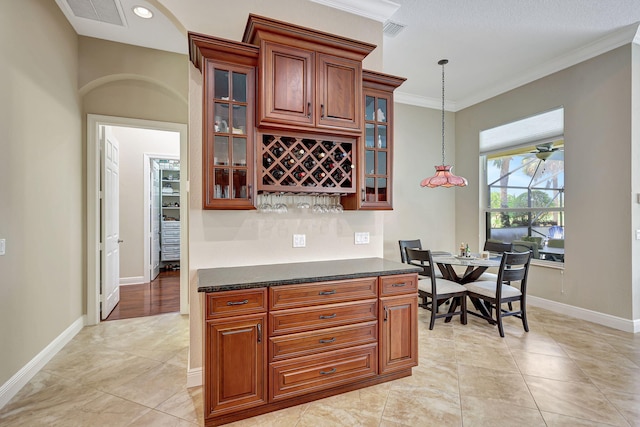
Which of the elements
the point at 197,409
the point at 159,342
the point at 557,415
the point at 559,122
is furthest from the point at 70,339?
the point at 559,122

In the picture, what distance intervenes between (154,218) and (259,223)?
15.7 ft

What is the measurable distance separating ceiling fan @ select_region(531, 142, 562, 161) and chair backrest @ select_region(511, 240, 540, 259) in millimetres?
1258

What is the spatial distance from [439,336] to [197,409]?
8.10ft

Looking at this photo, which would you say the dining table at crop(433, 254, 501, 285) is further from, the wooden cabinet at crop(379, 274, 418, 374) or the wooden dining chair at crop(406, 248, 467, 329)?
the wooden cabinet at crop(379, 274, 418, 374)

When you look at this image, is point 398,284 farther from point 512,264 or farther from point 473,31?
point 473,31

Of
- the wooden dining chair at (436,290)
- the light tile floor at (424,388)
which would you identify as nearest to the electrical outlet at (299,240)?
the light tile floor at (424,388)

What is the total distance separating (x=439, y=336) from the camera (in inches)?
134

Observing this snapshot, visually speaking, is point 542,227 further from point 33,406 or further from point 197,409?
point 33,406

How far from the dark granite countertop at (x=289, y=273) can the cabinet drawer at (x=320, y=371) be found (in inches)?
21.4

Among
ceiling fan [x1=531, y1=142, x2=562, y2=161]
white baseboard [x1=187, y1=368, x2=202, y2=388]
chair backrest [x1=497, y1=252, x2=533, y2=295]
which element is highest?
ceiling fan [x1=531, y1=142, x2=562, y2=161]

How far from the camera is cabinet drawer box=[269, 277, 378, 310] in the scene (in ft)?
6.86

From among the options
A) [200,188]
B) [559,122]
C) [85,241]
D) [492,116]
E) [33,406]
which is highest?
[492,116]

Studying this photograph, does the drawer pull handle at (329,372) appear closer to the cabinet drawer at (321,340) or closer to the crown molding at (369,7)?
the cabinet drawer at (321,340)

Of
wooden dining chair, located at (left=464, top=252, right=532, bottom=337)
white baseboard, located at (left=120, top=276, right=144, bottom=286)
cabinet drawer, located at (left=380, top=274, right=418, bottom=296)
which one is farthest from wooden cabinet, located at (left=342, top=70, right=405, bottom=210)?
white baseboard, located at (left=120, top=276, right=144, bottom=286)
